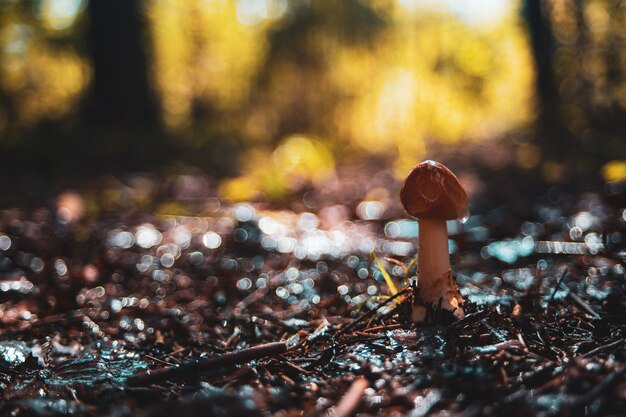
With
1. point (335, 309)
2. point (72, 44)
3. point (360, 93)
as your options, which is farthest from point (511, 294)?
point (360, 93)

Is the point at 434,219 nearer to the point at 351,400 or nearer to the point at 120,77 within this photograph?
the point at 351,400

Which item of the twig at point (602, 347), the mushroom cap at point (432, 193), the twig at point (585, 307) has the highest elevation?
the mushroom cap at point (432, 193)

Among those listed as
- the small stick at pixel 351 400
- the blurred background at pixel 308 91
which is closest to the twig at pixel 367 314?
the small stick at pixel 351 400

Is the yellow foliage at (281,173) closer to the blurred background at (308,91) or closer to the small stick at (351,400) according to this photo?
the blurred background at (308,91)

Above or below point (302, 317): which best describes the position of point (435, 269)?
above

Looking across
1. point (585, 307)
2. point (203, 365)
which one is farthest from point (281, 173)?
point (203, 365)
